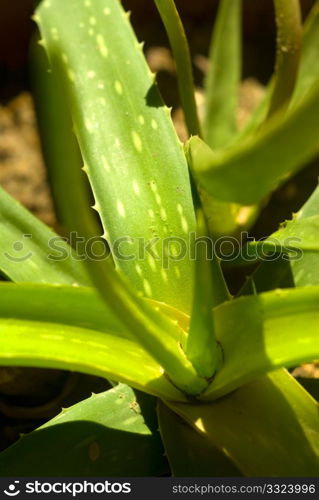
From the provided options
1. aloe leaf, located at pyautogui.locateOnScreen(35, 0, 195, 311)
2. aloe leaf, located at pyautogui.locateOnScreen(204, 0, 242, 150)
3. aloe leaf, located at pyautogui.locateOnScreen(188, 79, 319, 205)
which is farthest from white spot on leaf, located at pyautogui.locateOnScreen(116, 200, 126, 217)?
aloe leaf, located at pyautogui.locateOnScreen(204, 0, 242, 150)

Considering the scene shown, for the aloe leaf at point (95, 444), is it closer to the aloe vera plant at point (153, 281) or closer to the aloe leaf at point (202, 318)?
the aloe vera plant at point (153, 281)

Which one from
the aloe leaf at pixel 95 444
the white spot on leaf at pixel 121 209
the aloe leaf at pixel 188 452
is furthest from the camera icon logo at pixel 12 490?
the white spot on leaf at pixel 121 209

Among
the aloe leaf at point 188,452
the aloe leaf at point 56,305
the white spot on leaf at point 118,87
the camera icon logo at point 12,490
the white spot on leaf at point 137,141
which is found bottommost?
the camera icon logo at point 12,490

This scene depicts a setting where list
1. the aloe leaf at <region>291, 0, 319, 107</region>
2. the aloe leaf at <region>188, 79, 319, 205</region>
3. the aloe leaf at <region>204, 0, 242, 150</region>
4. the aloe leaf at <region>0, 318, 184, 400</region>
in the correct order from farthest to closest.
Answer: the aloe leaf at <region>204, 0, 242, 150</region> < the aloe leaf at <region>291, 0, 319, 107</region> < the aloe leaf at <region>0, 318, 184, 400</region> < the aloe leaf at <region>188, 79, 319, 205</region>

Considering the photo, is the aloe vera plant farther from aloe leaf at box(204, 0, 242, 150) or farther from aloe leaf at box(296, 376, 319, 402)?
aloe leaf at box(204, 0, 242, 150)

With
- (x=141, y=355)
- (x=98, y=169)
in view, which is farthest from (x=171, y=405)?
(x=98, y=169)

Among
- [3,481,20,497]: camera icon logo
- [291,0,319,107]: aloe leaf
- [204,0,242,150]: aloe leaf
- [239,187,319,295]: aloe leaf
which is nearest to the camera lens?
[3,481,20,497]: camera icon logo

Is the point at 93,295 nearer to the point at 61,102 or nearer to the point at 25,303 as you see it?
the point at 25,303

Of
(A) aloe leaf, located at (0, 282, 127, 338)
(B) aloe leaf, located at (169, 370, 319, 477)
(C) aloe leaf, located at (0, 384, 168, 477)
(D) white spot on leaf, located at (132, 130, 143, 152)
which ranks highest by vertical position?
(D) white spot on leaf, located at (132, 130, 143, 152)

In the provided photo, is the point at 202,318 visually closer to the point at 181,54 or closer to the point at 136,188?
the point at 136,188
